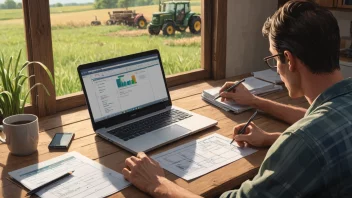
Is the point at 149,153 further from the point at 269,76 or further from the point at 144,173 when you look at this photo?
the point at 269,76

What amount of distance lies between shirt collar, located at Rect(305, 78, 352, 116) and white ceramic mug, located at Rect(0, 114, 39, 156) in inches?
36.2

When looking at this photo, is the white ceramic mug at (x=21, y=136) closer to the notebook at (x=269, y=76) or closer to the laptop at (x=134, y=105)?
the laptop at (x=134, y=105)

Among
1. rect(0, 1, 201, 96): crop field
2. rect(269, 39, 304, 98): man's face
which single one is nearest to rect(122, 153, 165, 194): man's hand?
rect(269, 39, 304, 98): man's face

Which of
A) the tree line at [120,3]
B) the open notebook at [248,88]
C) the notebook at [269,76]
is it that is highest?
the tree line at [120,3]

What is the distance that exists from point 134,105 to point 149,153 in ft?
1.01

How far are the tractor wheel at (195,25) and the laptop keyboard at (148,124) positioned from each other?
2.79 ft

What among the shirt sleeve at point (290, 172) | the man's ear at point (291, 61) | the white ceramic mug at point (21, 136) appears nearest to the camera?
the shirt sleeve at point (290, 172)

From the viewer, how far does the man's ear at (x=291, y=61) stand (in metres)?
1.28

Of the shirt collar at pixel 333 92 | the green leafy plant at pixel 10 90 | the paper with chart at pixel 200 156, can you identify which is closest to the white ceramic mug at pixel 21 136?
the green leafy plant at pixel 10 90

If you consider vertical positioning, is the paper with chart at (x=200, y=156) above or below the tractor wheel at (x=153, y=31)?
below

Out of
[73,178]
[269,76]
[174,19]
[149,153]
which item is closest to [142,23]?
[174,19]

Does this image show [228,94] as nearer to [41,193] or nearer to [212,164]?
[212,164]

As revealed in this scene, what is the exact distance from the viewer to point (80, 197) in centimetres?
131

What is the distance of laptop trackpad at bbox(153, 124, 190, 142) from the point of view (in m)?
1.70
